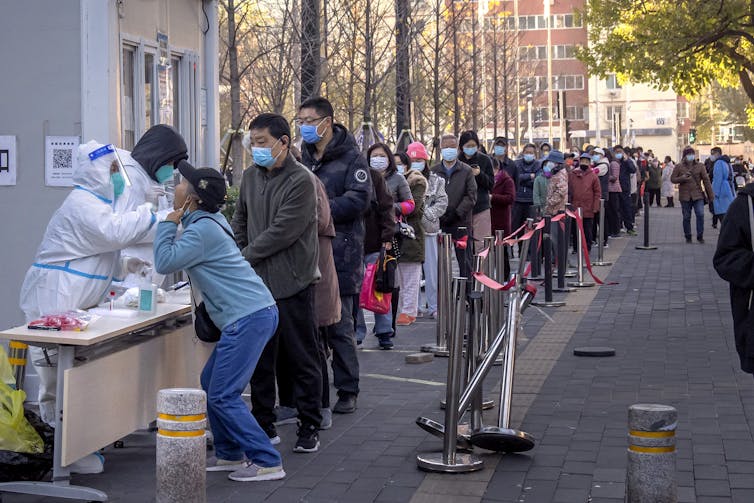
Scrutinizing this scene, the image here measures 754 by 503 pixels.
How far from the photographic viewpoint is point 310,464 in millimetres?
7215

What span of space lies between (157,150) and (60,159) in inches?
56.8

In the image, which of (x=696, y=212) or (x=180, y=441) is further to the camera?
(x=696, y=212)

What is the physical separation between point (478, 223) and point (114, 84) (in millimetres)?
7143

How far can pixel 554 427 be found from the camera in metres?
8.15

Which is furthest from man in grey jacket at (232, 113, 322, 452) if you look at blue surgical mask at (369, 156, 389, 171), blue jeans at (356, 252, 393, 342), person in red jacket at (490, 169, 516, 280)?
person in red jacket at (490, 169, 516, 280)

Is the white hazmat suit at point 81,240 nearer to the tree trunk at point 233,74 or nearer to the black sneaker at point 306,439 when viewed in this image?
the black sneaker at point 306,439

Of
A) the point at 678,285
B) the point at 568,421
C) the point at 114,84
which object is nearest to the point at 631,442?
the point at 568,421

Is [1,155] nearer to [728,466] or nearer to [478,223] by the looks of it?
[728,466]

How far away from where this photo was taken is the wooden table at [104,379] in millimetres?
6211

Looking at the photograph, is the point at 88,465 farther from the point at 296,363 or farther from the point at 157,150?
the point at 157,150

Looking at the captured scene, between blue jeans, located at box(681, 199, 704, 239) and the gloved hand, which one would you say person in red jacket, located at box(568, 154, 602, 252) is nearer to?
blue jeans, located at box(681, 199, 704, 239)

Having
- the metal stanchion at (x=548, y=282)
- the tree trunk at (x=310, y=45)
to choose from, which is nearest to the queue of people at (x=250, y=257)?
the metal stanchion at (x=548, y=282)

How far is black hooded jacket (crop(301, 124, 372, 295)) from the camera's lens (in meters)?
8.70

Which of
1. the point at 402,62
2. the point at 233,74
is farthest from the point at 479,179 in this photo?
the point at 402,62
